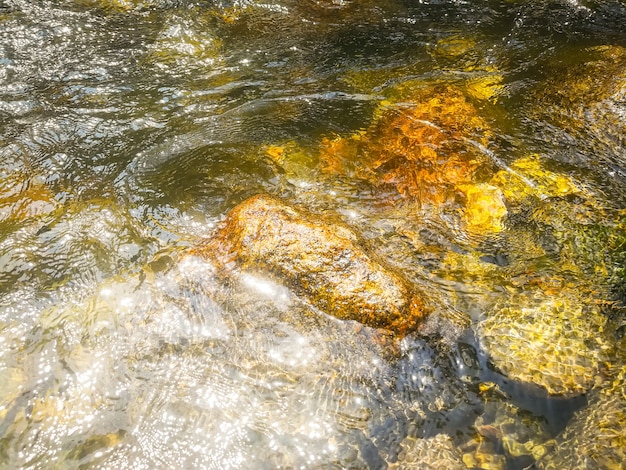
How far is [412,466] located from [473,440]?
47 centimetres

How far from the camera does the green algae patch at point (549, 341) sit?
113 inches

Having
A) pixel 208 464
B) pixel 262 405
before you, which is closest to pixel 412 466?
pixel 262 405

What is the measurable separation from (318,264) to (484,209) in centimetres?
190

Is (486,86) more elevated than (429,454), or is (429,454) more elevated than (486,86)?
(486,86)

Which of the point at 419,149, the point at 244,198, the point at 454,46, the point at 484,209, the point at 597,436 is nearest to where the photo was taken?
the point at 597,436

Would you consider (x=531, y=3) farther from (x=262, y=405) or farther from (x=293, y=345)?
(x=262, y=405)

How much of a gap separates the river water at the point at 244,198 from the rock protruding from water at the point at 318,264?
0.12 meters

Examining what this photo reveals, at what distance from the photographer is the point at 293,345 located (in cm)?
303

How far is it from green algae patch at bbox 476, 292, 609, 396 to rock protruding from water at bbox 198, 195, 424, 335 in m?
0.64

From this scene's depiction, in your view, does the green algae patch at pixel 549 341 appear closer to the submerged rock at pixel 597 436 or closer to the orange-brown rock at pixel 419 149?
the submerged rock at pixel 597 436

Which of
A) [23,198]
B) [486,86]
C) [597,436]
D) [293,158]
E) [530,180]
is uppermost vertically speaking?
[486,86]


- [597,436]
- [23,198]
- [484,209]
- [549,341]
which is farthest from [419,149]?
[23,198]

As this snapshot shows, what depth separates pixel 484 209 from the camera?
3.99 meters

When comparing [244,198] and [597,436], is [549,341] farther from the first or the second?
[244,198]
